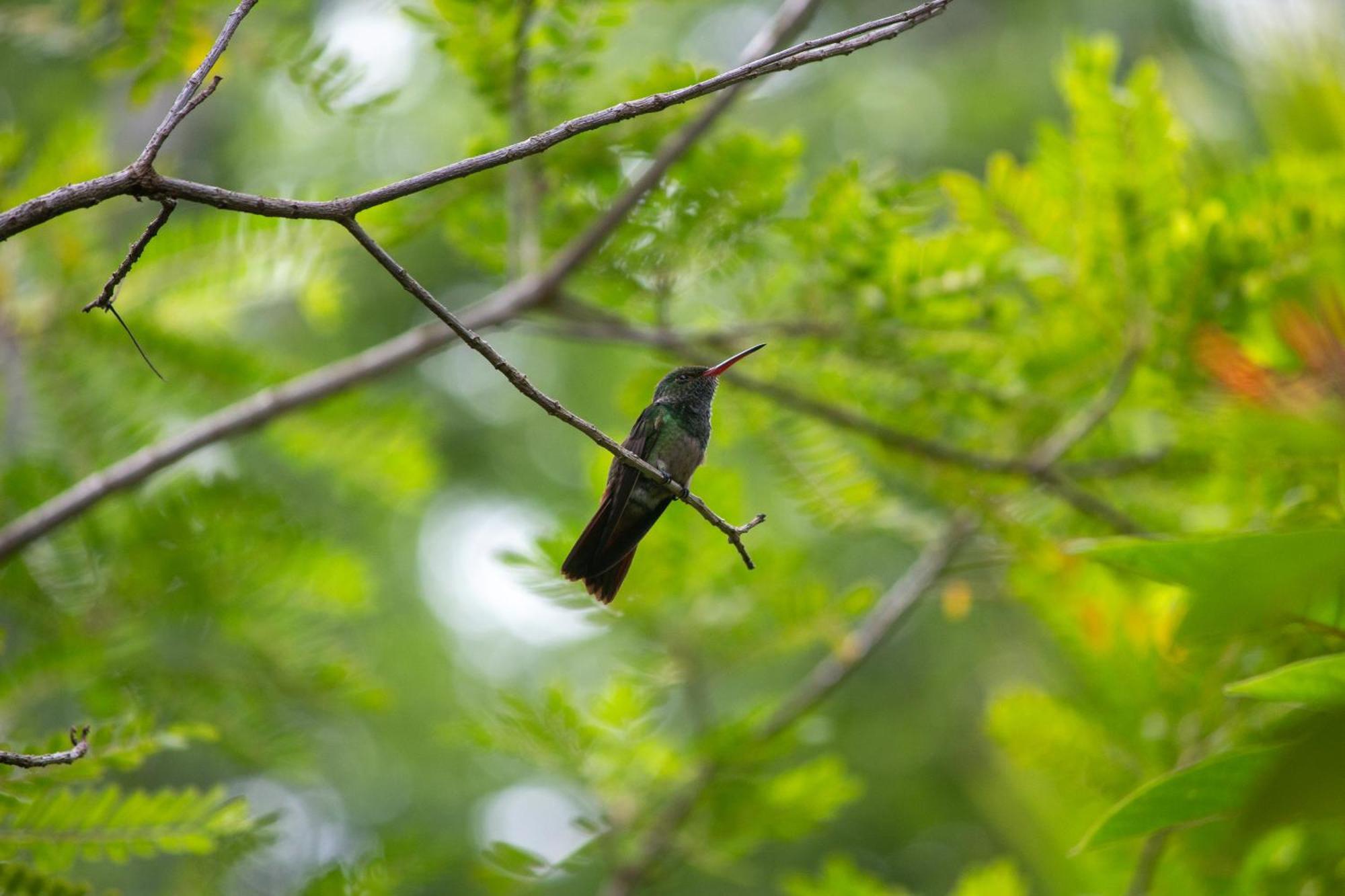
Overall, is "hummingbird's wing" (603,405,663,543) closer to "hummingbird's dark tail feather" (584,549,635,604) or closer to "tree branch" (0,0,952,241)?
"hummingbird's dark tail feather" (584,549,635,604)

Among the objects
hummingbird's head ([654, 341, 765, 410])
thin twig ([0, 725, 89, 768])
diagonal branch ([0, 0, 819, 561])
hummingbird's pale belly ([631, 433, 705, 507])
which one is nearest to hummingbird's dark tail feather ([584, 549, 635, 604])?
hummingbird's pale belly ([631, 433, 705, 507])

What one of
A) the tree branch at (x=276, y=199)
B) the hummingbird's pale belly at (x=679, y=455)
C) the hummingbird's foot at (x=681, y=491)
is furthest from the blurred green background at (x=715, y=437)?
the tree branch at (x=276, y=199)

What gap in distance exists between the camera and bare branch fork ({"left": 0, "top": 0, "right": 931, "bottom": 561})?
267cm

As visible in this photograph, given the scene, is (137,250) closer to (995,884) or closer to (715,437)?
(715,437)

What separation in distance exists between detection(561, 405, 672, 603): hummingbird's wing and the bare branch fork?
56 cm

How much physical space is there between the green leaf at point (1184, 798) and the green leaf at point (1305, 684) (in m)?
0.09

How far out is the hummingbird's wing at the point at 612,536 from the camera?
2.46 metres

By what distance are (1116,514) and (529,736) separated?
1.75 meters

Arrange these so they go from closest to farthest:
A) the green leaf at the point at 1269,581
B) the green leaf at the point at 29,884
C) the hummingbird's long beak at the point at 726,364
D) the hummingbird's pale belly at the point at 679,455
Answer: the green leaf at the point at 1269,581
the green leaf at the point at 29,884
the hummingbird's long beak at the point at 726,364
the hummingbird's pale belly at the point at 679,455

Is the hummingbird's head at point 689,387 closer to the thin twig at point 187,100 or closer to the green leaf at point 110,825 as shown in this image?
the green leaf at point 110,825

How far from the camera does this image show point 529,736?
3172 millimetres

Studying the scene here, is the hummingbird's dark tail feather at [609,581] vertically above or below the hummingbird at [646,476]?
below

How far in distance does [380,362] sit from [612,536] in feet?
2.82

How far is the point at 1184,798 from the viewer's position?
69.2 inches
